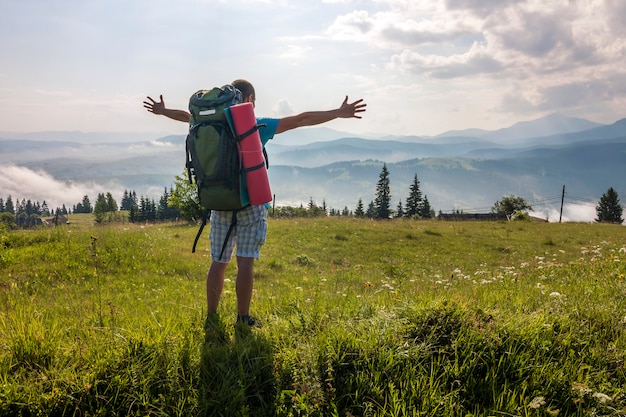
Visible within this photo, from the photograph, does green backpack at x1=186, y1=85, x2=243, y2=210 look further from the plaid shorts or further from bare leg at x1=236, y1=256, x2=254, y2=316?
bare leg at x1=236, y1=256, x2=254, y2=316

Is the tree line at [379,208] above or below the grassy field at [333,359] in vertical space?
above

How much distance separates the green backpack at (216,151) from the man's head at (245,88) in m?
0.29

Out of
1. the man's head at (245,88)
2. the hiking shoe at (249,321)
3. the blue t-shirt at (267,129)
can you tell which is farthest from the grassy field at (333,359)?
the man's head at (245,88)

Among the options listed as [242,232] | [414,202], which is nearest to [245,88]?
[242,232]

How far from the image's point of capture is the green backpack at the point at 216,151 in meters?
3.76

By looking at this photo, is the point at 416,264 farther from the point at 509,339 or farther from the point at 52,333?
the point at 52,333

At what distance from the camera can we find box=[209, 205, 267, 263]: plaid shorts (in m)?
4.14

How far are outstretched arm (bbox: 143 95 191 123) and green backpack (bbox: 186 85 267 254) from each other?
4.18 ft

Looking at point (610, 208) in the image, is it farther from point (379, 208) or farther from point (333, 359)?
point (333, 359)

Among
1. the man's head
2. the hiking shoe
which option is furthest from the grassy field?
the man's head

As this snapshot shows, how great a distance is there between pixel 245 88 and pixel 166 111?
1658mm

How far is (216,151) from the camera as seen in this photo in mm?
3758

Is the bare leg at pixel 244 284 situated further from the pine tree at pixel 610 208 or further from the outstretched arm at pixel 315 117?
the pine tree at pixel 610 208

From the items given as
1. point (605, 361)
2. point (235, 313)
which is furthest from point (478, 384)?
point (235, 313)
